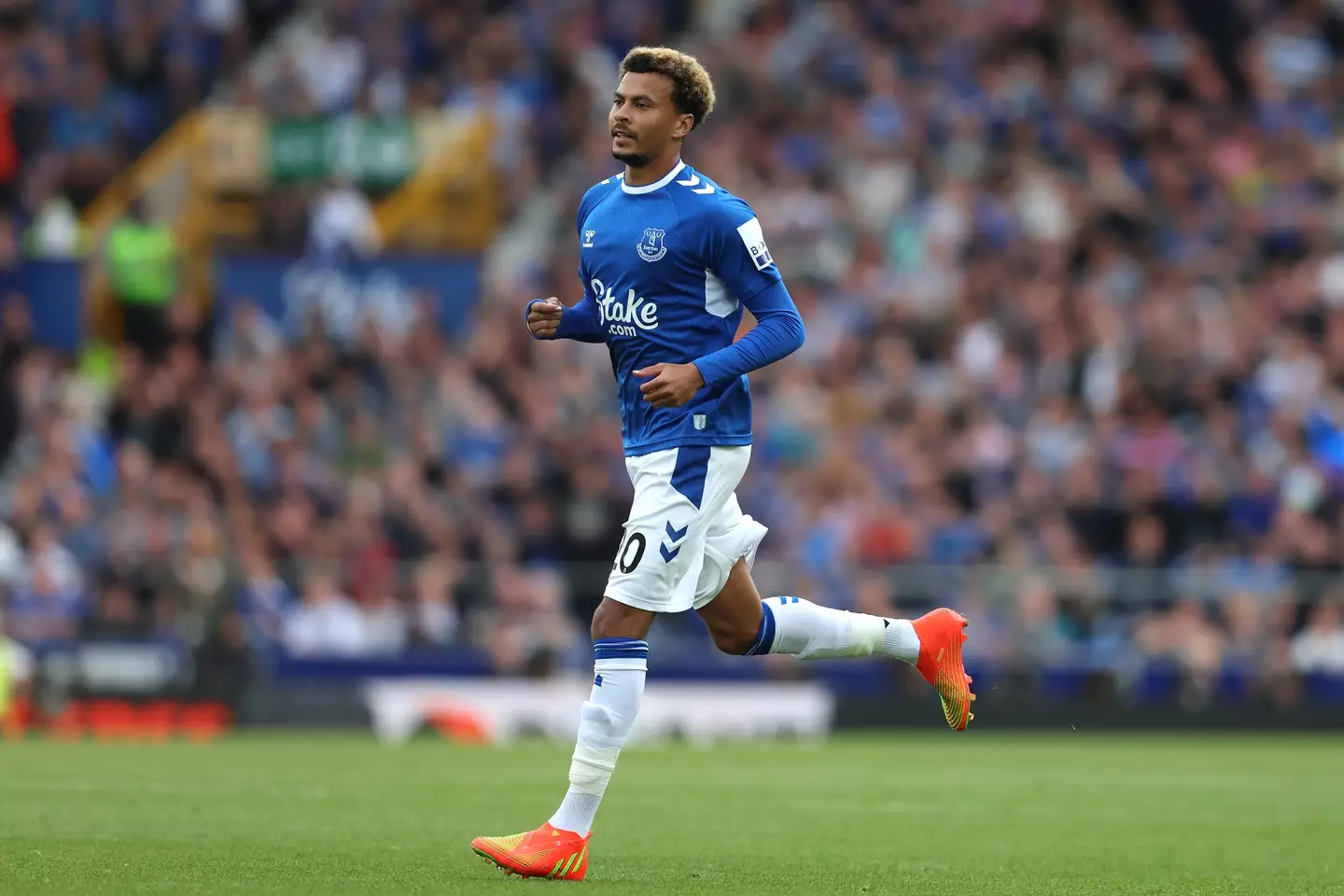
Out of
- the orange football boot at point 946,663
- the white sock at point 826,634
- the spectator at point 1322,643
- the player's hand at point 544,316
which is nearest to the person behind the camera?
the player's hand at point 544,316

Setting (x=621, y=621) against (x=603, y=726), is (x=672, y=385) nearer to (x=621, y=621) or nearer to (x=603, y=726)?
(x=621, y=621)

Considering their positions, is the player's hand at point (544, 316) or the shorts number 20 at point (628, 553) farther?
the player's hand at point (544, 316)

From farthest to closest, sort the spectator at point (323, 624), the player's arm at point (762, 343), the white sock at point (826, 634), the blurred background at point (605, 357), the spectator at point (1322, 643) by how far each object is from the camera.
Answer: the spectator at point (1322, 643) → the blurred background at point (605, 357) → the spectator at point (323, 624) → the white sock at point (826, 634) → the player's arm at point (762, 343)

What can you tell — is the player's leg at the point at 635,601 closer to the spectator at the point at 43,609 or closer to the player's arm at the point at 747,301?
the player's arm at the point at 747,301

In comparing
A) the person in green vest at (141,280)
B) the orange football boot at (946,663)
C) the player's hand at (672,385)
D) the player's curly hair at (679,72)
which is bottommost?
the orange football boot at (946,663)

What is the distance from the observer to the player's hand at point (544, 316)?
7.97m

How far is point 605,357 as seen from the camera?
21.2m

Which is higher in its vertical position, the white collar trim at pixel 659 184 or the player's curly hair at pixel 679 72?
the player's curly hair at pixel 679 72

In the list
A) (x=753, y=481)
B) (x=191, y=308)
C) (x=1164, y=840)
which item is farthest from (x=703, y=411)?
(x=191, y=308)

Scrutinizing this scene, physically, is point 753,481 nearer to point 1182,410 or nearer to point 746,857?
point 1182,410

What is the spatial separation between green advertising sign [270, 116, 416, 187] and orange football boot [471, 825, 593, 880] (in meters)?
16.8

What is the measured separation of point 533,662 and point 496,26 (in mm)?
9338

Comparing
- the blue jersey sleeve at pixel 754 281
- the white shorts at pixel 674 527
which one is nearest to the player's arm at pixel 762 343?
the blue jersey sleeve at pixel 754 281

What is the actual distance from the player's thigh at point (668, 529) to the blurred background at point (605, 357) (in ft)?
36.2
